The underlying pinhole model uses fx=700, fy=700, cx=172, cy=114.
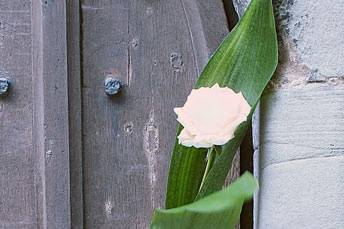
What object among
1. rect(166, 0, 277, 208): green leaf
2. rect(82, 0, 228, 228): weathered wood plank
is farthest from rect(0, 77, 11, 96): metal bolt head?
rect(166, 0, 277, 208): green leaf

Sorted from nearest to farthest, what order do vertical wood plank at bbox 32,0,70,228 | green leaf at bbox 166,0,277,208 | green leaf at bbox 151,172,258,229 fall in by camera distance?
green leaf at bbox 151,172,258,229, green leaf at bbox 166,0,277,208, vertical wood plank at bbox 32,0,70,228

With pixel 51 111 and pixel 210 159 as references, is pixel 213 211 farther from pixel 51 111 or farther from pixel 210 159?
pixel 51 111

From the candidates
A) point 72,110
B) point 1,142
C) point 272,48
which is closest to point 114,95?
point 72,110

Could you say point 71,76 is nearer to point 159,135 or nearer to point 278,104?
point 159,135

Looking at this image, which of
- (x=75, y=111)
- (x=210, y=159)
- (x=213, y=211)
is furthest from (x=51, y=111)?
(x=213, y=211)

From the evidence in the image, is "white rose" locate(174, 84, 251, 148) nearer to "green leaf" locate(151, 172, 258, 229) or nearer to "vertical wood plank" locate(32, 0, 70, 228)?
"green leaf" locate(151, 172, 258, 229)

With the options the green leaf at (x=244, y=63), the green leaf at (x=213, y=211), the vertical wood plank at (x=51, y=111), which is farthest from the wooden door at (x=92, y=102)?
the green leaf at (x=213, y=211)
